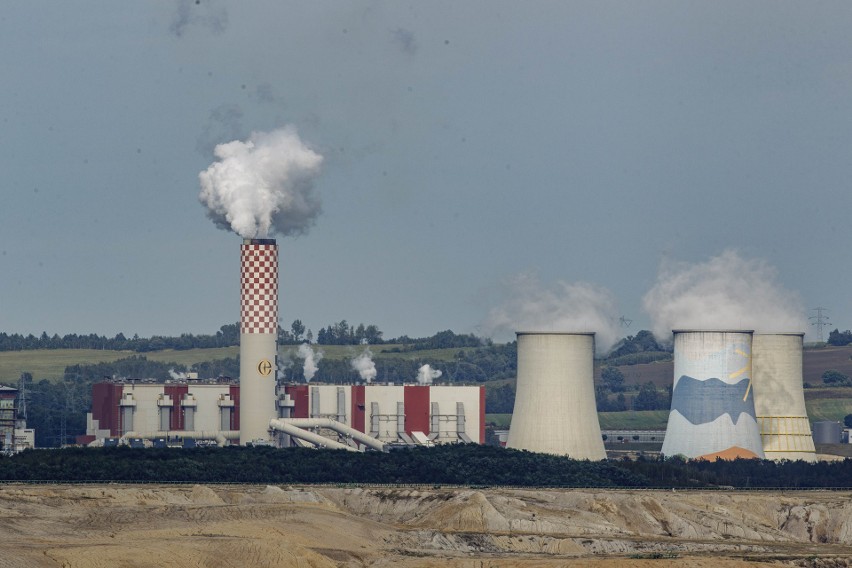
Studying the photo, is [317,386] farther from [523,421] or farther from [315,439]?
[523,421]

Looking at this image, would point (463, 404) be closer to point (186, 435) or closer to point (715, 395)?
point (186, 435)

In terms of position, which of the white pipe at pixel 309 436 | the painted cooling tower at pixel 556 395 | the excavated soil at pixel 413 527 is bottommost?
the excavated soil at pixel 413 527

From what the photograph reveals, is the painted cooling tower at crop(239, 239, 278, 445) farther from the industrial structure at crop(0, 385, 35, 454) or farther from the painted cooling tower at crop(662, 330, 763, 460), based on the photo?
the painted cooling tower at crop(662, 330, 763, 460)

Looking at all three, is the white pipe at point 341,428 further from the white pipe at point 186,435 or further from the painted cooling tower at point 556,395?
the painted cooling tower at point 556,395

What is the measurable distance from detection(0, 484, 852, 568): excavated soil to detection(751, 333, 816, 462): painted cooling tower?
1909 cm

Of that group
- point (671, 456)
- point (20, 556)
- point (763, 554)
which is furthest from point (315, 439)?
point (20, 556)

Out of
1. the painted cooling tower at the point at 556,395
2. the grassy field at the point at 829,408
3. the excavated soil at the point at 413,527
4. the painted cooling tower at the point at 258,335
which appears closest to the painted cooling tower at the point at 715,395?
the painted cooling tower at the point at 556,395

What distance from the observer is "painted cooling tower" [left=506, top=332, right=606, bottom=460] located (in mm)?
104062

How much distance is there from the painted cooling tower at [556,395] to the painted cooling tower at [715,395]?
695 cm

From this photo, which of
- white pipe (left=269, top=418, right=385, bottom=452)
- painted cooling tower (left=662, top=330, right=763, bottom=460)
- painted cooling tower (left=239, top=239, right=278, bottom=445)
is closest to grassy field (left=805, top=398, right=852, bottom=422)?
painted cooling tower (left=662, top=330, right=763, bottom=460)

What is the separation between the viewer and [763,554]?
72125 millimetres

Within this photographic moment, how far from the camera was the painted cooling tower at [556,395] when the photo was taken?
4097 inches

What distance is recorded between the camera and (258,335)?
355ft

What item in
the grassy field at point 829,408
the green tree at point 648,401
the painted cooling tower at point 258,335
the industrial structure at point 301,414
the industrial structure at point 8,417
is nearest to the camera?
the painted cooling tower at point 258,335
